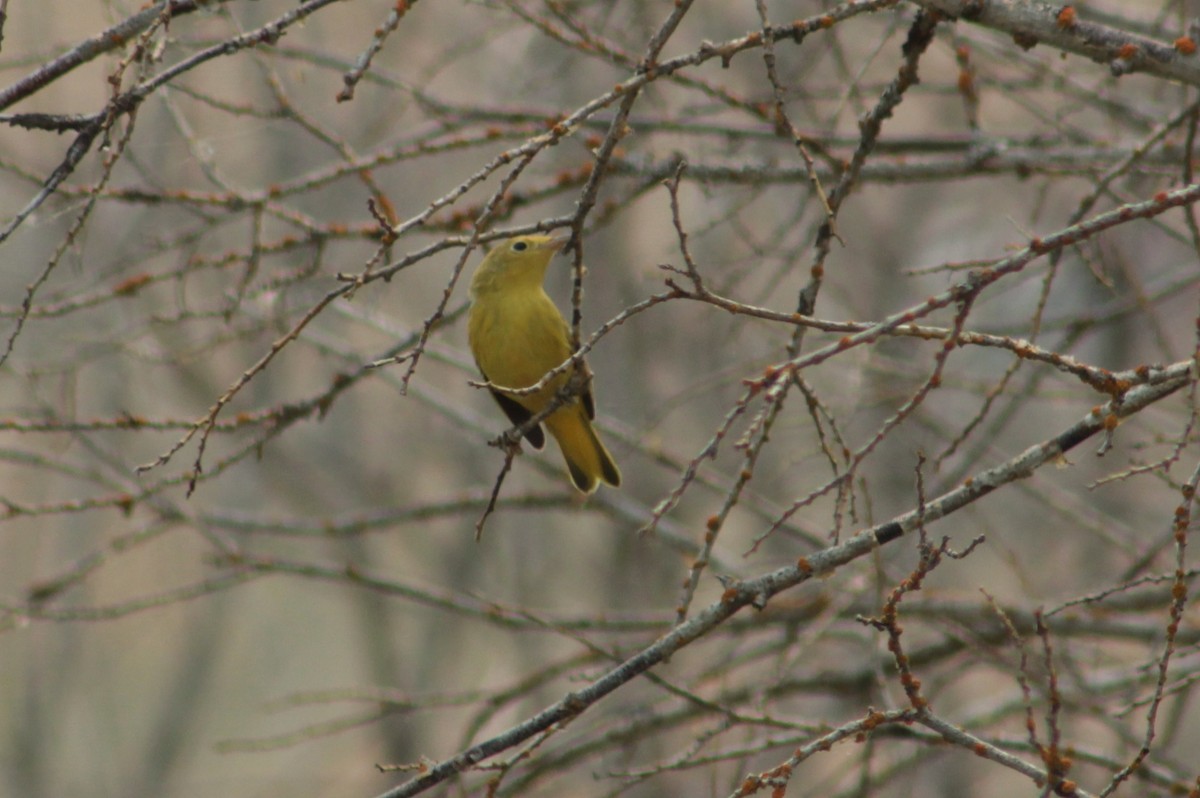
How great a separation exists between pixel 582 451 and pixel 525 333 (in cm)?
59

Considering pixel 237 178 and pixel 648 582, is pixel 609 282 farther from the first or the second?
pixel 237 178

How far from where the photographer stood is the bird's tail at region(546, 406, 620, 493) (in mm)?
5191

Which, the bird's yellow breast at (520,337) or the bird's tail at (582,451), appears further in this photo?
the bird's tail at (582,451)

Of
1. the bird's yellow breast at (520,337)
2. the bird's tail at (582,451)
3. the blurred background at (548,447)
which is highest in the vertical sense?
the blurred background at (548,447)

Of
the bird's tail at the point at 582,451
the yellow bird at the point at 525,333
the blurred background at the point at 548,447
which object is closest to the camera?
the yellow bird at the point at 525,333

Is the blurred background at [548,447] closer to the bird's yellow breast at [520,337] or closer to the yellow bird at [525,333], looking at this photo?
the yellow bird at [525,333]

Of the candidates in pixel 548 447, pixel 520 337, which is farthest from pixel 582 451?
pixel 548 447

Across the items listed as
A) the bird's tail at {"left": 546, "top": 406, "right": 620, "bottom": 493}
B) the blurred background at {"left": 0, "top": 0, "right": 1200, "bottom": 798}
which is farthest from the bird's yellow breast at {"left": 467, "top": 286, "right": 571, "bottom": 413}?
the blurred background at {"left": 0, "top": 0, "right": 1200, "bottom": 798}

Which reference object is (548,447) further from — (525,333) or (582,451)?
(525,333)

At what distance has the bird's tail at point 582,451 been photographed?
519cm

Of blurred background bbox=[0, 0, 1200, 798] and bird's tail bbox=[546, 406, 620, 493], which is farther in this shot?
blurred background bbox=[0, 0, 1200, 798]

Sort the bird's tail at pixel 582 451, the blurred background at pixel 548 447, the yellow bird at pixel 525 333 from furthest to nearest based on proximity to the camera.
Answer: the blurred background at pixel 548 447, the bird's tail at pixel 582 451, the yellow bird at pixel 525 333

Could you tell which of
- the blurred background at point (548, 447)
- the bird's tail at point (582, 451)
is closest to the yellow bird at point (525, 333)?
the bird's tail at point (582, 451)

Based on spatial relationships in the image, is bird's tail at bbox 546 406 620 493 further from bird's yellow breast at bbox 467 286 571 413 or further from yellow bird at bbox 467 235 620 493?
bird's yellow breast at bbox 467 286 571 413
